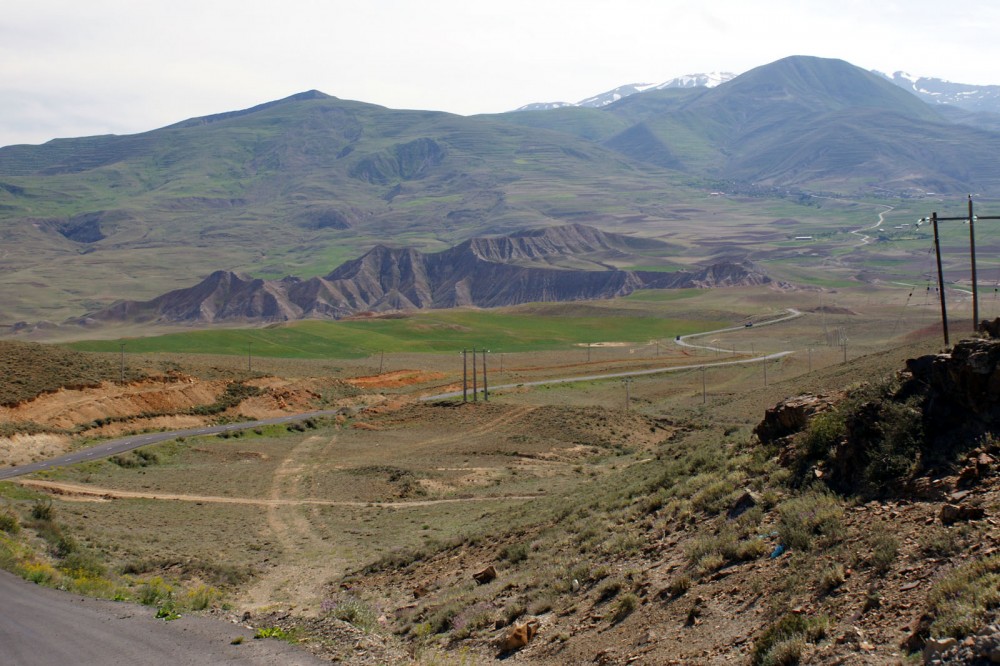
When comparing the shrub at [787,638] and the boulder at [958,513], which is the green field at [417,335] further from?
the shrub at [787,638]

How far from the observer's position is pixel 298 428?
6256cm

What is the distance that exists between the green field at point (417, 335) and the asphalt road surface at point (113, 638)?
97221 mm

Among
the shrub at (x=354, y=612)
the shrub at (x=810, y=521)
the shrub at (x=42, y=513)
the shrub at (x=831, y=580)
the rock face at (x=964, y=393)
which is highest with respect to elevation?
the rock face at (x=964, y=393)

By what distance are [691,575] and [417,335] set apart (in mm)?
125231

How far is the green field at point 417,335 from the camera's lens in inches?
4582

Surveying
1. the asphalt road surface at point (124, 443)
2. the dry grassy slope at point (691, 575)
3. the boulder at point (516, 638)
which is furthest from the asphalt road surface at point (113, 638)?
the asphalt road surface at point (124, 443)

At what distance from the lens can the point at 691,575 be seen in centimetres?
1476

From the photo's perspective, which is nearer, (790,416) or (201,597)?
(201,597)

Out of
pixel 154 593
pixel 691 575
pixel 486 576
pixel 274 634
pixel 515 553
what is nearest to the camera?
pixel 691 575

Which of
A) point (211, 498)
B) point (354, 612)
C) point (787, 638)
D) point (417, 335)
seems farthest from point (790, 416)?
point (417, 335)

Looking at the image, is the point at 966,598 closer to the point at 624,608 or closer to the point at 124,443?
the point at 624,608

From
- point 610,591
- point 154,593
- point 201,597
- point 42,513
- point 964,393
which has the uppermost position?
point 964,393

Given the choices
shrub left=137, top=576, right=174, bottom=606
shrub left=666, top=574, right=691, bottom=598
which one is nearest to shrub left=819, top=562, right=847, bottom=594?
shrub left=666, top=574, right=691, bottom=598

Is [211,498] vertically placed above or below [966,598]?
below
